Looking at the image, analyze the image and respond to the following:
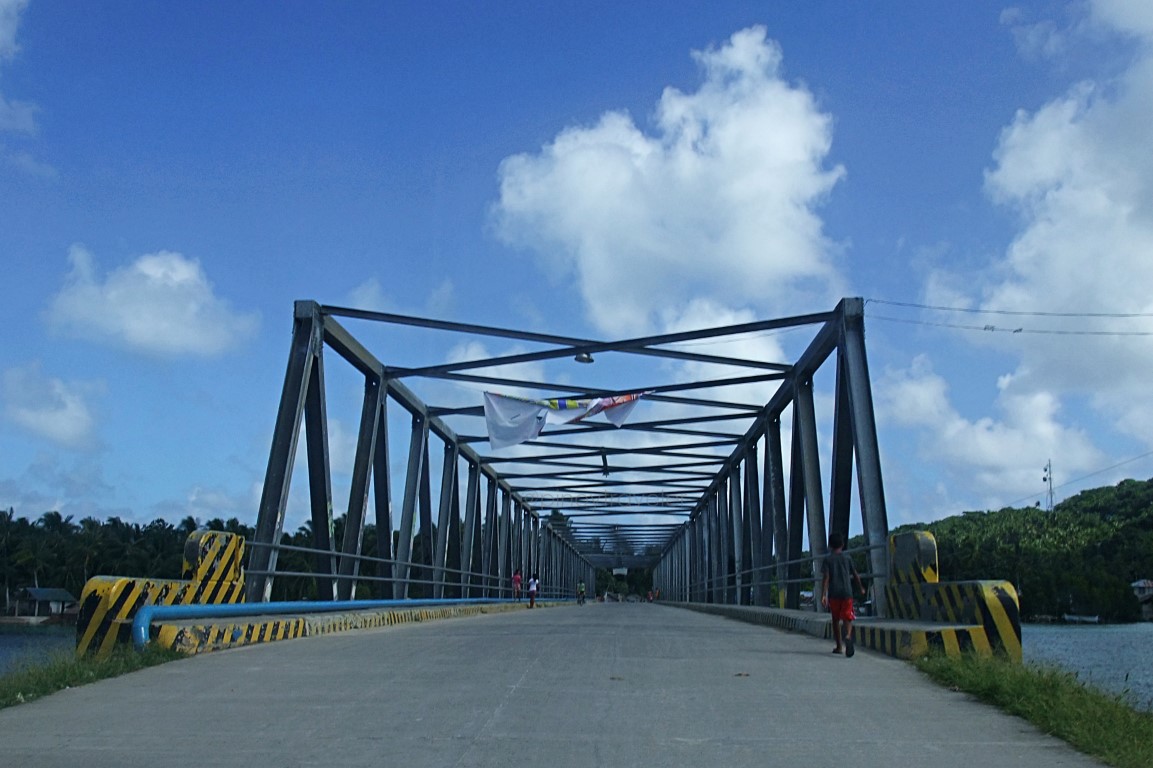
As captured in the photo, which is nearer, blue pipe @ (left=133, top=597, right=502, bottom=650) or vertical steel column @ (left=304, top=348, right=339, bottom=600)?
blue pipe @ (left=133, top=597, right=502, bottom=650)

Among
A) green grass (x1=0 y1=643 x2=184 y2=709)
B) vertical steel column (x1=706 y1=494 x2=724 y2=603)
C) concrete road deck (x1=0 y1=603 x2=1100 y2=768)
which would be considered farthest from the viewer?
vertical steel column (x1=706 y1=494 x2=724 y2=603)

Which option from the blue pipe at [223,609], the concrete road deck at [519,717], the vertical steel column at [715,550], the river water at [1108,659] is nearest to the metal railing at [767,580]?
the vertical steel column at [715,550]

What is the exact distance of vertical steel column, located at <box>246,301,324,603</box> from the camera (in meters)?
12.1

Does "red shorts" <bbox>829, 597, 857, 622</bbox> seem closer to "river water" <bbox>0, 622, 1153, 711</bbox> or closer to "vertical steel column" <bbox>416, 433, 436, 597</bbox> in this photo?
"river water" <bbox>0, 622, 1153, 711</bbox>

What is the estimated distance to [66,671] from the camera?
5.96 m

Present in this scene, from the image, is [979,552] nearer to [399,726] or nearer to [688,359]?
[688,359]

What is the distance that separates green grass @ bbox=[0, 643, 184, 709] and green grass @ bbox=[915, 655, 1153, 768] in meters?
4.89

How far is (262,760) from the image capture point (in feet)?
12.3

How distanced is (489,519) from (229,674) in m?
25.1

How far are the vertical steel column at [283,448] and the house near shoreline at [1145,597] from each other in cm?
2015

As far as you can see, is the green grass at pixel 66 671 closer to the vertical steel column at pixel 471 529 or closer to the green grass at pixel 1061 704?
the green grass at pixel 1061 704

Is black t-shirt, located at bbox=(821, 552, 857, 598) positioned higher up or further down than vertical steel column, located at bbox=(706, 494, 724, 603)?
further down

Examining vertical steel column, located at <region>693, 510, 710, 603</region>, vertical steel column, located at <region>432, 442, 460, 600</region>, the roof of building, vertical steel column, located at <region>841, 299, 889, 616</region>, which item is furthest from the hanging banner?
vertical steel column, located at <region>693, 510, 710, 603</region>

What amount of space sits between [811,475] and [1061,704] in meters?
11.7
